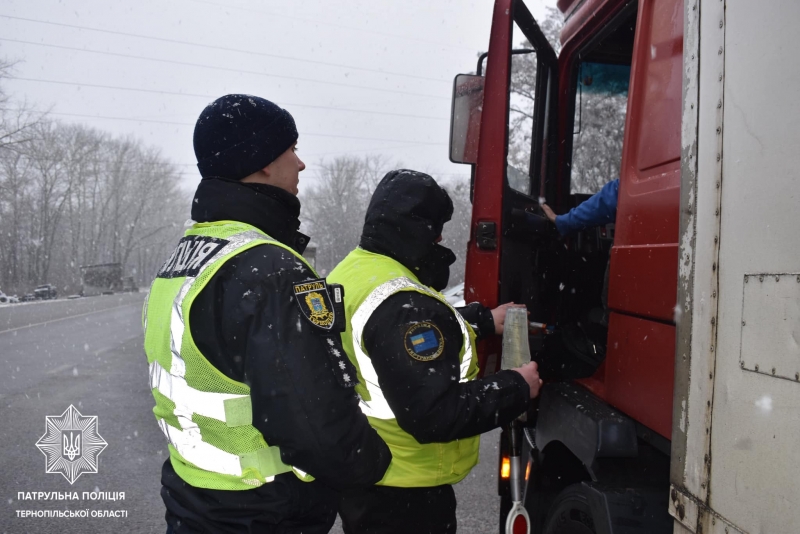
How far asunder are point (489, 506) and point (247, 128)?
134 inches

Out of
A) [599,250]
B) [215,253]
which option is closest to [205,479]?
[215,253]

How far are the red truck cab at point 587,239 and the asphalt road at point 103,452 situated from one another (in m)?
1.68

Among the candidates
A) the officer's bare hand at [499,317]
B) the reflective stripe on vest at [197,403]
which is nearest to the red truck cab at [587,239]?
the officer's bare hand at [499,317]

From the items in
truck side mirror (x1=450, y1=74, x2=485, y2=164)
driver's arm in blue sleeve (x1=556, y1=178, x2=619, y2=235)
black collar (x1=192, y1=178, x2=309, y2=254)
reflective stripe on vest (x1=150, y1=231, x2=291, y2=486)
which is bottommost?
reflective stripe on vest (x1=150, y1=231, x2=291, y2=486)

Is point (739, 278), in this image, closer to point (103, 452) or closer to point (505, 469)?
point (505, 469)

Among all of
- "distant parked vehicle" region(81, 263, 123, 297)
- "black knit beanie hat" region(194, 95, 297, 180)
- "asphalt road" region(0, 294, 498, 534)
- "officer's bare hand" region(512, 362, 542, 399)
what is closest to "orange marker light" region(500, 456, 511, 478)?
"officer's bare hand" region(512, 362, 542, 399)

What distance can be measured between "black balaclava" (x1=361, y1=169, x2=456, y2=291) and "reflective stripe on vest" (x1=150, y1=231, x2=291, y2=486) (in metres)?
0.65

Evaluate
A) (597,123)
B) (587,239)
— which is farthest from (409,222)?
(597,123)

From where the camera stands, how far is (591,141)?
320 cm

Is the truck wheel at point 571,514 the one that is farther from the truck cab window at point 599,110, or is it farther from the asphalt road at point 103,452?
the asphalt road at point 103,452

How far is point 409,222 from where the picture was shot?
2.09m

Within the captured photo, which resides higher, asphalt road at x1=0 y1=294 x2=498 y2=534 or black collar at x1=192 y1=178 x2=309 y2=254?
black collar at x1=192 y1=178 x2=309 y2=254

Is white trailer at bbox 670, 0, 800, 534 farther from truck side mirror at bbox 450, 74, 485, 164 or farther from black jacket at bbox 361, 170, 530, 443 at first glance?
truck side mirror at bbox 450, 74, 485, 164

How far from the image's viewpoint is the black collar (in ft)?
5.23
